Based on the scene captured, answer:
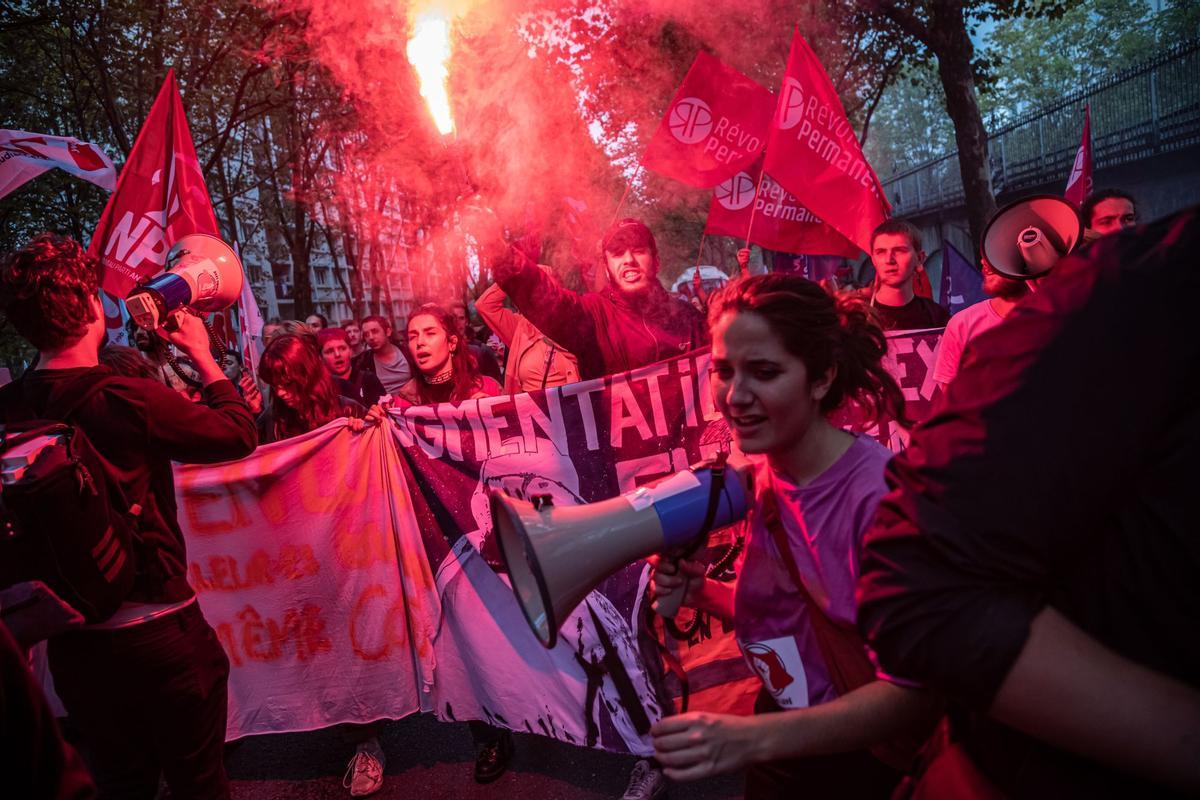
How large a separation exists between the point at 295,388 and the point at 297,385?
2cm

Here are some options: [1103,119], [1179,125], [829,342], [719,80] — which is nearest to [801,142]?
[719,80]

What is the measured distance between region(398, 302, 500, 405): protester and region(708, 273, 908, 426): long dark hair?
2645mm

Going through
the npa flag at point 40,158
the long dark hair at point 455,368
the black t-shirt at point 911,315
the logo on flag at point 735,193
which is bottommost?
the black t-shirt at point 911,315

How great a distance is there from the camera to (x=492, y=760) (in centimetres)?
334

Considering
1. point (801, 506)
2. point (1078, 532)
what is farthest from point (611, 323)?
point (1078, 532)

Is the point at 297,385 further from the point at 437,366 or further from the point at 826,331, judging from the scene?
the point at 826,331

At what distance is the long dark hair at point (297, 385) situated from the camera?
3.76 meters

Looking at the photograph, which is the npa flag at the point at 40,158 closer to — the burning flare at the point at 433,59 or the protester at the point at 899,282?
the burning flare at the point at 433,59

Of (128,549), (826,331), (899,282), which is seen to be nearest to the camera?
(826,331)

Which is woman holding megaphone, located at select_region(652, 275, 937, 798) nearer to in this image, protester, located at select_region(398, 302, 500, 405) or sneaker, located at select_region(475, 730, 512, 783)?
sneaker, located at select_region(475, 730, 512, 783)

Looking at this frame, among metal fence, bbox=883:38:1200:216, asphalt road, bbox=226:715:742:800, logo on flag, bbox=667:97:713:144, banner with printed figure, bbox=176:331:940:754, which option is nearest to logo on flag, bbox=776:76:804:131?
logo on flag, bbox=667:97:713:144

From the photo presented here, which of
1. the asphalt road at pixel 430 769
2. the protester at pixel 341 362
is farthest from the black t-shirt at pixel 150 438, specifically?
the protester at pixel 341 362

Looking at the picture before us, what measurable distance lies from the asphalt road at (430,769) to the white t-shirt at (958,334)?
6.94 feet

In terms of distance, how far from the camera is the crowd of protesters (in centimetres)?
65
